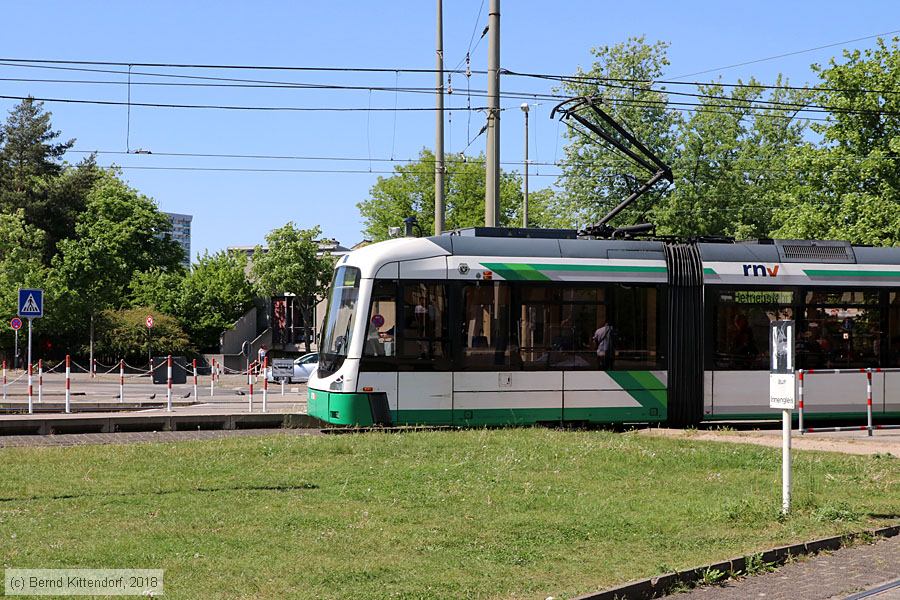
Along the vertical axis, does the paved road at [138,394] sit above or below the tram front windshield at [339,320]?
below

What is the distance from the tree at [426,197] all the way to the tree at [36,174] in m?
20.4

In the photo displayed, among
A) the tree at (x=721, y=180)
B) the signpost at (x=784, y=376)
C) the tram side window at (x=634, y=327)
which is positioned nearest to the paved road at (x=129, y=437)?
the tram side window at (x=634, y=327)

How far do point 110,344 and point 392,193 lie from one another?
26.3 meters

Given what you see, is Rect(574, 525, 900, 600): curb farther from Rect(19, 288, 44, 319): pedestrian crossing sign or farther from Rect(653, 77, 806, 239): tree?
Rect(653, 77, 806, 239): tree

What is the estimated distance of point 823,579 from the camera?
8.55 m

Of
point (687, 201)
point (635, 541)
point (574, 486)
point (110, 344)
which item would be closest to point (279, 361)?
point (110, 344)

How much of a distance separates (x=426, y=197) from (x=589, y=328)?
57.3m

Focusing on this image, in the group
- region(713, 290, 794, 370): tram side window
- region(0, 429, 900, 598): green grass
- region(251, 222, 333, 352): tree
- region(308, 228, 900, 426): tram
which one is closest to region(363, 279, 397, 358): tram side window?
region(308, 228, 900, 426): tram

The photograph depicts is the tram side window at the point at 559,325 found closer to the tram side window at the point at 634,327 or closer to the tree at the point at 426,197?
the tram side window at the point at 634,327

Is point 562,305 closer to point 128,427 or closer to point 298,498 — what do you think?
point 128,427

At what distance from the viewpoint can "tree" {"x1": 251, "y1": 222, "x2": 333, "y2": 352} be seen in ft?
240

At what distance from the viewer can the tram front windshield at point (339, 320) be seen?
1880 cm

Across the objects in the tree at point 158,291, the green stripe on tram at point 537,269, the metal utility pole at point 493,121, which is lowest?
the green stripe on tram at point 537,269

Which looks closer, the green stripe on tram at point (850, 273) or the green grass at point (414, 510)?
the green grass at point (414, 510)
